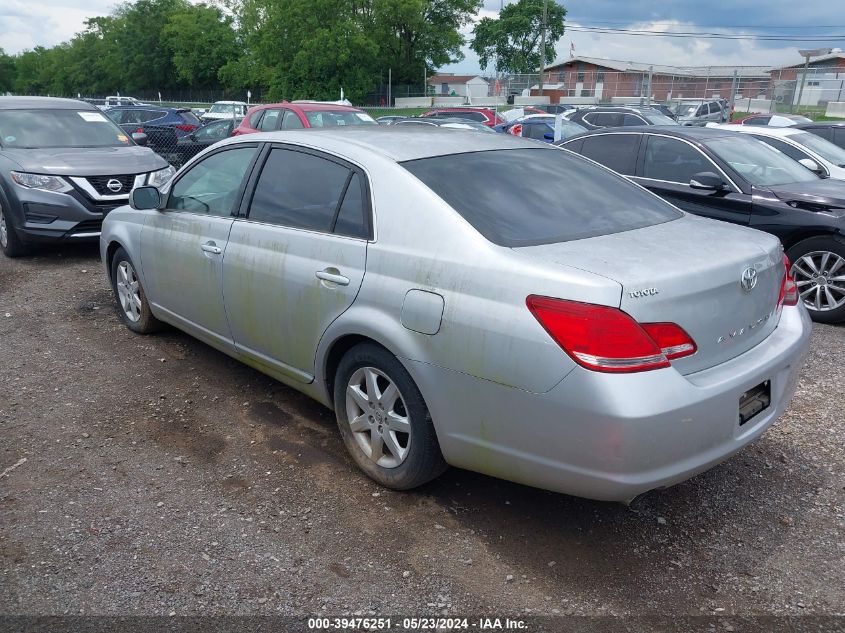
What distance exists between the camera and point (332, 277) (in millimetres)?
3348

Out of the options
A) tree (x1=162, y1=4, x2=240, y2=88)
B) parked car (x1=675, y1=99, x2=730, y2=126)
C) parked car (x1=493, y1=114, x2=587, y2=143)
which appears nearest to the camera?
parked car (x1=493, y1=114, x2=587, y2=143)

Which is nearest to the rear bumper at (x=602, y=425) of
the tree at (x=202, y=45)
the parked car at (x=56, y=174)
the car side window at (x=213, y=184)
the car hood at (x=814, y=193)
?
the car side window at (x=213, y=184)

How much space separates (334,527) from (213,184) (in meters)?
2.40

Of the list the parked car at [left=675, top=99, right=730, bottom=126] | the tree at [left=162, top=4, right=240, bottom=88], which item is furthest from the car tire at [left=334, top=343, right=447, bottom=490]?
the tree at [left=162, top=4, right=240, bottom=88]

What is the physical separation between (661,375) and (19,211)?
7515mm

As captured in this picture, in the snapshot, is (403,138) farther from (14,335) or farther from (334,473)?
(14,335)

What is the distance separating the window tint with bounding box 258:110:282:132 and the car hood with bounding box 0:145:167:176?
4.01 meters

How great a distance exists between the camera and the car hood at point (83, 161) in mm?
7785

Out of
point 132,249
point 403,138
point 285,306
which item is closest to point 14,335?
point 132,249

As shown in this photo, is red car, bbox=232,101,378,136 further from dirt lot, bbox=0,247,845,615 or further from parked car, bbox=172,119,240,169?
dirt lot, bbox=0,247,845,615

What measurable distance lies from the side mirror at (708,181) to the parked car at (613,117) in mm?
12600

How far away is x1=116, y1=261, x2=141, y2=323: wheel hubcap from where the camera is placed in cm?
541

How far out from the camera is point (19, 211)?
25.3 ft

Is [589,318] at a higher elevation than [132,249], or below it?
higher
